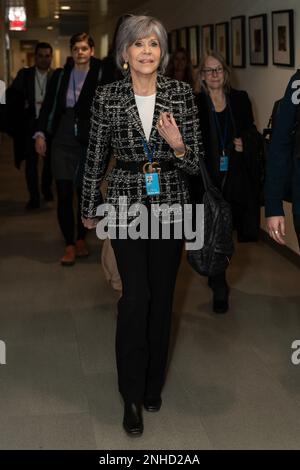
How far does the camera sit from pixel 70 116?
19.5ft

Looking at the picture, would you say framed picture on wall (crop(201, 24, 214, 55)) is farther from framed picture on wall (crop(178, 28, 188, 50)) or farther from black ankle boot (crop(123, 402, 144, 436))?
black ankle boot (crop(123, 402, 144, 436))

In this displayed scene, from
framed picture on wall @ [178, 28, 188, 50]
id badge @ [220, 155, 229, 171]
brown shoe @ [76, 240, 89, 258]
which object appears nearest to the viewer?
id badge @ [220, 155, 229, 171]

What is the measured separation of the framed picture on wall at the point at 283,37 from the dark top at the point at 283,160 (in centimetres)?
324

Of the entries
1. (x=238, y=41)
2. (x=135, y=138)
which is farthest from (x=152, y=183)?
(x=238, y=41)

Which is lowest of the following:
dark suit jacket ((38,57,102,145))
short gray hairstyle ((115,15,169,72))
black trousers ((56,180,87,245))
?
black trousers ((56,180,87,245))

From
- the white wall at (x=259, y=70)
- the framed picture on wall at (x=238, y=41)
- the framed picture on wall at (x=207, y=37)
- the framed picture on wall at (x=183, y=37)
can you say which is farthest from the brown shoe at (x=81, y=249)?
the framed picture on wall at (x=183, y=37)

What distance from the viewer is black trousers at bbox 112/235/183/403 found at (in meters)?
3.25

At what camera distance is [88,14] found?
71.3ft

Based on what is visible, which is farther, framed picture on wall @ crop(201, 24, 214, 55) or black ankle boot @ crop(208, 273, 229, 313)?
framed picture on wall @ crop(201, 24, 214, 55)

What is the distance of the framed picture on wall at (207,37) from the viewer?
9.54 meters

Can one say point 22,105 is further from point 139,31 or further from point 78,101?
point 139,31

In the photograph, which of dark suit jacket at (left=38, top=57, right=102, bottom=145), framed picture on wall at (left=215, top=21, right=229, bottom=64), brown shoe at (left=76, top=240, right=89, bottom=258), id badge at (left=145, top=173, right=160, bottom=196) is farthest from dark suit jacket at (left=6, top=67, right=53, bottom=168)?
id badge at (left=145, top=173, right=160, bottom=196)

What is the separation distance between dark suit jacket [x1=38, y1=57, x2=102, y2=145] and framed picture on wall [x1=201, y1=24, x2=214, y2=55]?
4.05 metres

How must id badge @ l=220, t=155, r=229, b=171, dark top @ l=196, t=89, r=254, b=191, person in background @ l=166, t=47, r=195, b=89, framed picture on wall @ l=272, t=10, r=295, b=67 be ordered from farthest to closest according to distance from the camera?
1. person in background @ l=166, t=47, r=195, b=89
2. framed picture on wall @ l=272, t=10, r=295, b=67
3. id badge @ l=220, t=155, r=229, b=171
4. dark top @ l=196, t=89, r=254, b=191
